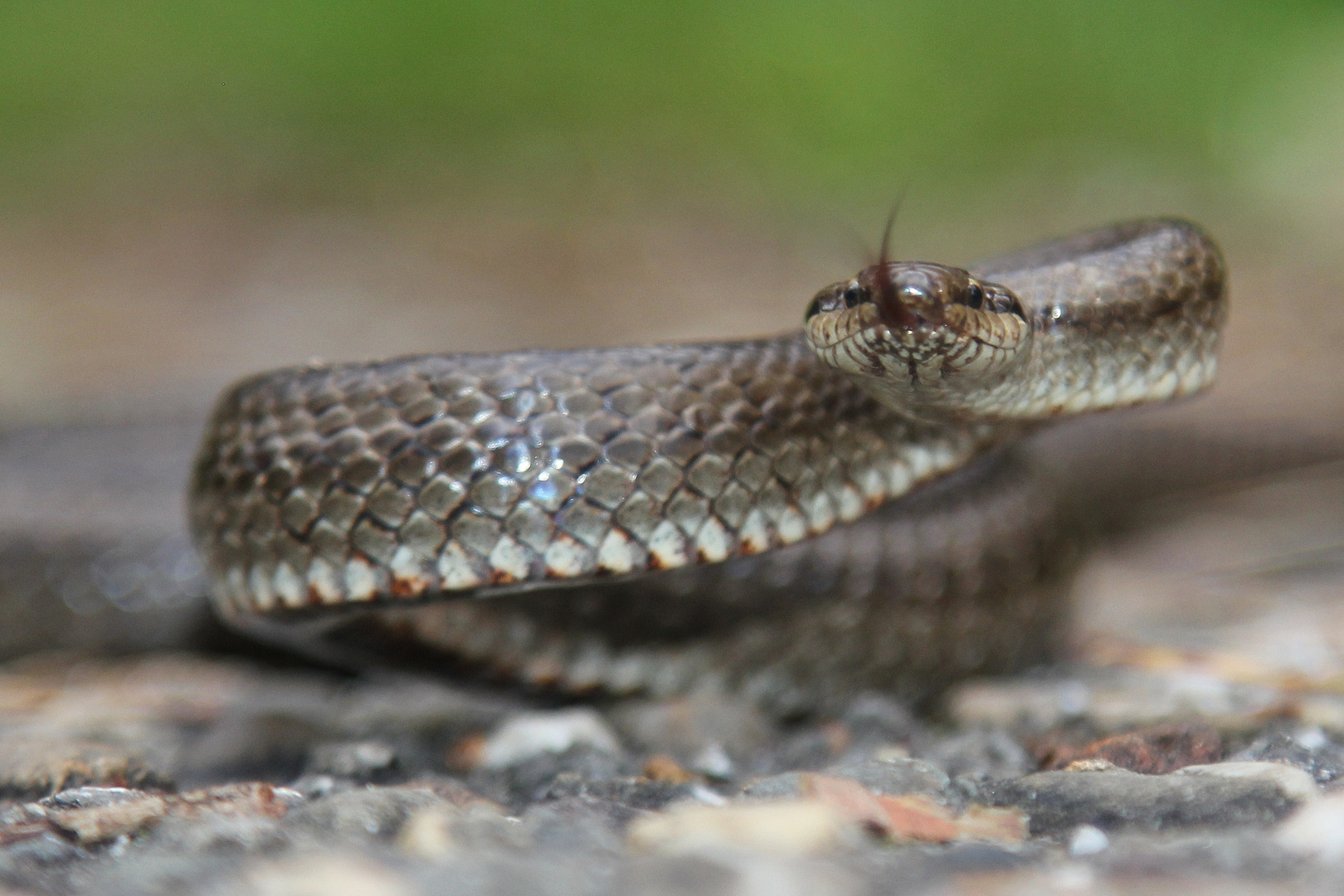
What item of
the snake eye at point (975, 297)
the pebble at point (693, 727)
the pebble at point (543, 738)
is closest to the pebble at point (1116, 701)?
the pebble at point (693, 727)

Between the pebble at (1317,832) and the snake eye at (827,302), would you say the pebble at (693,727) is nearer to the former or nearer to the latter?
the snake eye at (827,302)

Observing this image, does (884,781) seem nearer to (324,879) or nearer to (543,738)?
(543,738)

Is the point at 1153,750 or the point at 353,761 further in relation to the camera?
the point at 353,761

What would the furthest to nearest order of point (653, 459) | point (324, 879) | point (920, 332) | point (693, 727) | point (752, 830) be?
point (693, 727) < point (653, 459) < point (920, 332) < point (752, 830) < point (324, 879)

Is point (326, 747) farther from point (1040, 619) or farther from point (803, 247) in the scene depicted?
point (803, 247)

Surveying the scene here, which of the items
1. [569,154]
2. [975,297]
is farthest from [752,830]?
[569,154]

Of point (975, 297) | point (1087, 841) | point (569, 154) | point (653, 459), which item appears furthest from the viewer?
point (569, 154)

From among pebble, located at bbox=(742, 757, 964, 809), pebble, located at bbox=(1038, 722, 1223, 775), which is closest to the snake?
pebble, located at bbox=(742, 757, 964, 809)

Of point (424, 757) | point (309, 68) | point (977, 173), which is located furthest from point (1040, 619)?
point (309, 68)
